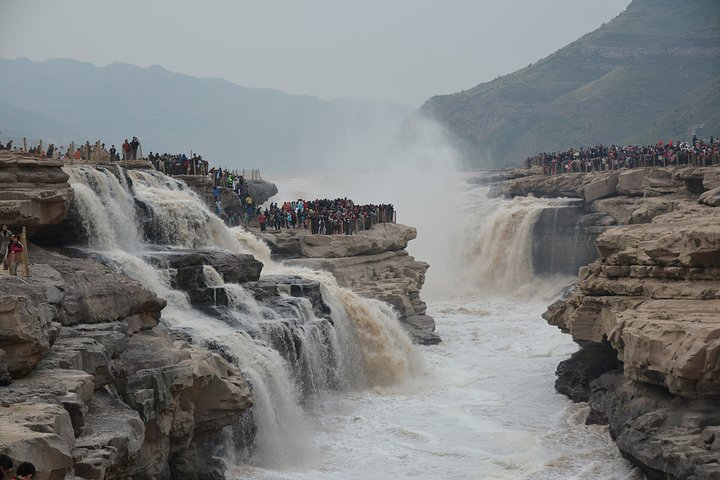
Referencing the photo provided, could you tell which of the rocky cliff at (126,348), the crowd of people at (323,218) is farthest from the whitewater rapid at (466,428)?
the crowd of people at (323,218)

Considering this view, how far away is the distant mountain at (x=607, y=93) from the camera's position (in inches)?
4429

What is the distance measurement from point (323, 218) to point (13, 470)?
1113 inches

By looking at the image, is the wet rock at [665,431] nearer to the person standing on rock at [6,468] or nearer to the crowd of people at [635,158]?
the person standing on rock at [6,468]

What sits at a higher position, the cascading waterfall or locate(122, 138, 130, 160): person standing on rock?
locate(122, 138, 130, 160): person standing on rock

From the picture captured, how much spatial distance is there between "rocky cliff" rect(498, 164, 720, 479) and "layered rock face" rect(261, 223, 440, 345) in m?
9.27

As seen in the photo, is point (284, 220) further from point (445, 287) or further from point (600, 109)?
point (600, 109)

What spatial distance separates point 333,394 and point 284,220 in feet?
42.3

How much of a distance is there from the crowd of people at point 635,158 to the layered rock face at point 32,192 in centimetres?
3190

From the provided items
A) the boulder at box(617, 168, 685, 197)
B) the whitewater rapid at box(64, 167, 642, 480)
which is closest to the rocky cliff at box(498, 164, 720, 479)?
the whitewater rapid at box(64, 167, 642, 480)

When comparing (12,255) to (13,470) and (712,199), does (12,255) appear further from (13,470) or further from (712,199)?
(712,199)

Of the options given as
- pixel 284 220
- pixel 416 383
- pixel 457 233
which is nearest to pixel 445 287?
pixel 457 233

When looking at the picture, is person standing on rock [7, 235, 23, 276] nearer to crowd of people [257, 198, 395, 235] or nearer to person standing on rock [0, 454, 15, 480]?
person standing on rock [0, 454, 15, 480]

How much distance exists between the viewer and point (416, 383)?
3281cm

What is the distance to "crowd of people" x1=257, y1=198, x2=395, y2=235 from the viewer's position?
41.0 meters
